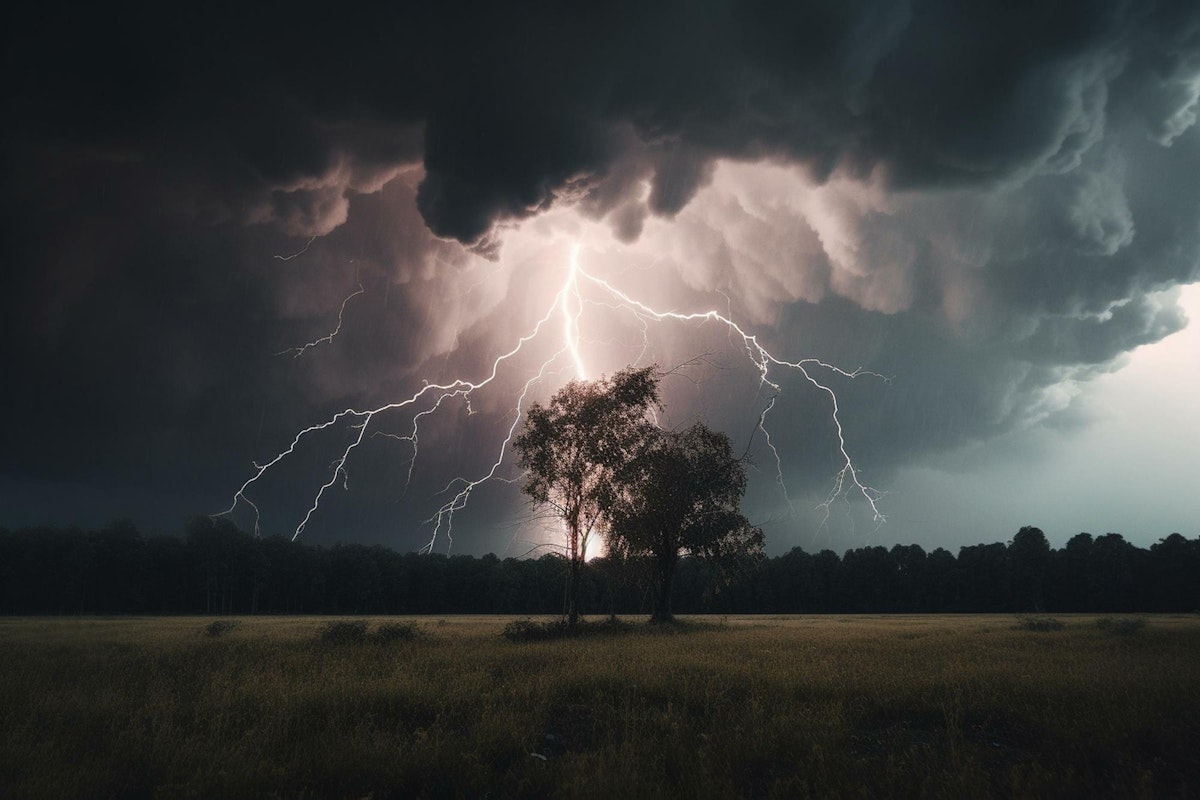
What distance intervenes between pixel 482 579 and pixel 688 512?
252 ft

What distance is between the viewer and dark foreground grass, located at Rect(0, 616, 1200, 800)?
231 inches

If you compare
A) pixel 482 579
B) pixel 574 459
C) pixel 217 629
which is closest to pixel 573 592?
pixel 574 459

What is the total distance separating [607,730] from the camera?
24.2 ft

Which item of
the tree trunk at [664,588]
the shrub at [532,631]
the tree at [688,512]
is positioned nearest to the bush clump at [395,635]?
the shrub at [532,631]

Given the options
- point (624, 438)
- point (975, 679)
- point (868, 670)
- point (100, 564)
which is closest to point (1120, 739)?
point (975, 679)

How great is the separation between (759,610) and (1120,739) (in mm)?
101065

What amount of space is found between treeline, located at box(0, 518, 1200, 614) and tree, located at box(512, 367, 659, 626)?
1886 inches

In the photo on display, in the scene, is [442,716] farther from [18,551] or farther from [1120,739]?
[18,551]

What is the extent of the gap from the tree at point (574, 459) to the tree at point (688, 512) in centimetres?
385

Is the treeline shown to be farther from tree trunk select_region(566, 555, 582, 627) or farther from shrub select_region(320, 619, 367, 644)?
shrub select_region(320, 619, 367, 644)

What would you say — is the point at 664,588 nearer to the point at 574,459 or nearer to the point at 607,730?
the point at 574,459

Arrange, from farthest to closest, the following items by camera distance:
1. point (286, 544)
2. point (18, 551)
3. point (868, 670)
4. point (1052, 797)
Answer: point (286, 544) < point (18, 551) < point (868, 670) < point (1052, 797)

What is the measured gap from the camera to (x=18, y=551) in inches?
2982

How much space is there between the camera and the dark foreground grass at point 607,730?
586cm
